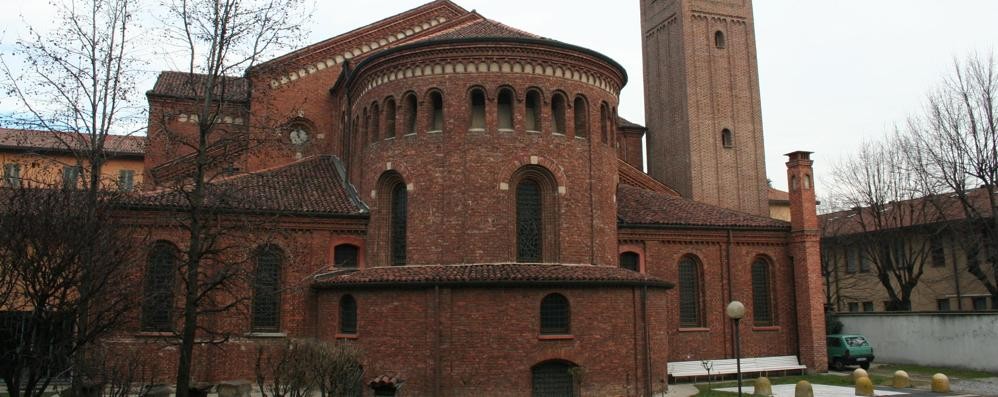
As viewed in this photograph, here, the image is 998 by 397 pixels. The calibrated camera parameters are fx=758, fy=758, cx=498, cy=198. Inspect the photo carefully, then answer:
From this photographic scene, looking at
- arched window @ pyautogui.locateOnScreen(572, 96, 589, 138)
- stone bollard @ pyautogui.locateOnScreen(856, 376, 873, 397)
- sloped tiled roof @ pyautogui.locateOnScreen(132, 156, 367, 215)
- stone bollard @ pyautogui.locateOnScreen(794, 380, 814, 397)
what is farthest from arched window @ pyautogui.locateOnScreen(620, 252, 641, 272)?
sloped tiled roof @ pyautogui.locateOnScreen(132, 156, 367, 215)

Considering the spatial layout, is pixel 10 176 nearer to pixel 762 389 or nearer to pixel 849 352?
pixel 762 389

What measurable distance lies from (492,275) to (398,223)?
461 cm

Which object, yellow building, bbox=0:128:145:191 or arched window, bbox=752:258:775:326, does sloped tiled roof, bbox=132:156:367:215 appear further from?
arched window, bbox=752:258:775:326

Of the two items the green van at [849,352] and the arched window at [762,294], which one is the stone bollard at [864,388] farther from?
the green van at [849,352]

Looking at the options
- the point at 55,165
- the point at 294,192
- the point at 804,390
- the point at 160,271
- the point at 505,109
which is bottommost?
the point at 804,390

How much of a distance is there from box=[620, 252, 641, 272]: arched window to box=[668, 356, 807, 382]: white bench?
3.39 metres

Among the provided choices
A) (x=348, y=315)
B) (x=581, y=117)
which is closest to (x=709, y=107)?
(x=581, y=117)

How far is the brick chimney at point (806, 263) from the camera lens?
27156mm

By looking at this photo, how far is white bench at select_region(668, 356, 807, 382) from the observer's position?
25156 mm

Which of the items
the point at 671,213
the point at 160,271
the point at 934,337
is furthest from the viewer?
the point at 934,337

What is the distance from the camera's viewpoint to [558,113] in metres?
22.4

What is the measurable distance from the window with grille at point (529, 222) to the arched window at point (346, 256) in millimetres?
5221

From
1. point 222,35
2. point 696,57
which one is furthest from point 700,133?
point 222,35

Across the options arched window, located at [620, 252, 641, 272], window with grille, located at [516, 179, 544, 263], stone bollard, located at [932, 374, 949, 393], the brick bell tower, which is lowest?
stone bollard, located at [932, 374, 949, 393]
